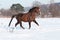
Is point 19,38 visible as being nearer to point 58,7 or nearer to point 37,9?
point 37,9

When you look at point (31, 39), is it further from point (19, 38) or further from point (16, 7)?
point (16, 7)

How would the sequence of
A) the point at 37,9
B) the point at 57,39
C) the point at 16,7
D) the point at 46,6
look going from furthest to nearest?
1. the point at 46,6
2. the point at 16,7
3. the point at 37,9
4. the point at 57,39

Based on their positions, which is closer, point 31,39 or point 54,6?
point 31,39

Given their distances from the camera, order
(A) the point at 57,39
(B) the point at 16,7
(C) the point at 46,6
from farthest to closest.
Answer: (C) the point at 46,6
(B) the point at 16,7
(A) the point at 57,39

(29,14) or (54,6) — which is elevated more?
A: (29,14)

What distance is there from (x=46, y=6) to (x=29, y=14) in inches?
1328

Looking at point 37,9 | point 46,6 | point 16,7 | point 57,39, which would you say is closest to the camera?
point 57,39

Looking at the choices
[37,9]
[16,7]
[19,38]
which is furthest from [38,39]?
[16,7]

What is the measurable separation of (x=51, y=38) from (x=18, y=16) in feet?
13.6

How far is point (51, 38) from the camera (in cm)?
738

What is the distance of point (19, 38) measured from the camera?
297 inches

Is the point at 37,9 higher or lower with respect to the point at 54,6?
higher

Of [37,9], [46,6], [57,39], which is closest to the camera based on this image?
[57,39]

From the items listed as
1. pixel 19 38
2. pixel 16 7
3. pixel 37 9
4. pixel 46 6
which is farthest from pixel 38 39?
pixel 46 6
